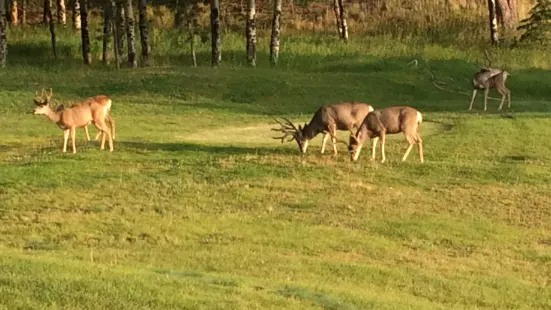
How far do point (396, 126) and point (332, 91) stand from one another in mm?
12332

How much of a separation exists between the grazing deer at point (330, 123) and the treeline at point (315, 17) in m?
17.0

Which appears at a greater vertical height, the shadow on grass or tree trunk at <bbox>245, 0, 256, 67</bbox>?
tree trunk at <bbox>245, 0, 256, 67</bbox>

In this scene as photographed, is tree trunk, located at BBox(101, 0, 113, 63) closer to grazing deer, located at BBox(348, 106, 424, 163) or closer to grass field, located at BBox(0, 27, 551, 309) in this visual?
grass field, located at BBox(0, 27, 551, 309)

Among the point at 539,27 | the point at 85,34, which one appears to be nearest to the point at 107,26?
the point at 85,34

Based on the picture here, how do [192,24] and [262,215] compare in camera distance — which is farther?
[192,24]

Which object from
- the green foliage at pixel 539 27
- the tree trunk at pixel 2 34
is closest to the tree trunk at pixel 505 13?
the green foliage at pixel 539 27

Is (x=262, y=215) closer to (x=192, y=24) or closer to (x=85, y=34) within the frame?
(x=85, y=34)

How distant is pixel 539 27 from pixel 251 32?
13.1 meters

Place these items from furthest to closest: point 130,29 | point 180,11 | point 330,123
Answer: point 180,11 < point 130,29 < point 330,123

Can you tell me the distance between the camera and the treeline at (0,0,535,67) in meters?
40.9

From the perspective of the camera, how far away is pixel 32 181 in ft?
55.1

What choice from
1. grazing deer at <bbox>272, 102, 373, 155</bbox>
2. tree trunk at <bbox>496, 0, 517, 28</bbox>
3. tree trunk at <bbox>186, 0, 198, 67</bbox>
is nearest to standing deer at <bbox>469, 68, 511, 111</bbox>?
grazing deer at <bbox>272, 102, 373, 155</bbox>

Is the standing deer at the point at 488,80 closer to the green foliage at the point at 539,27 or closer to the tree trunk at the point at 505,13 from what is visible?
the green foliage at the point at 539,27

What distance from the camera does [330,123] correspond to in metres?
19.5
